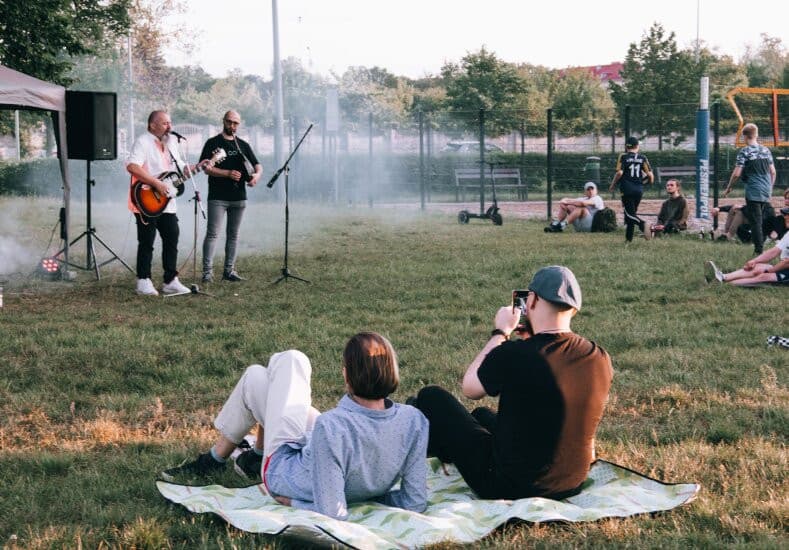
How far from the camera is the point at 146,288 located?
427 inches

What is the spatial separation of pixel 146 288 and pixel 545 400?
7.70 m

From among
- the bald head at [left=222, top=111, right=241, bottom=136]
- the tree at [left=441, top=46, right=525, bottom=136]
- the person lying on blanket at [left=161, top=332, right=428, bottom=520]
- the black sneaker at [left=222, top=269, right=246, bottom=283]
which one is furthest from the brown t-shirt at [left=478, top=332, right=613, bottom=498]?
the tree at [left=441, top=46, right=525, bottom=136]

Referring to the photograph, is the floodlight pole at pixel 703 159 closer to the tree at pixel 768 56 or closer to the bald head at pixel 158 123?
the bald head at pixel 158 123

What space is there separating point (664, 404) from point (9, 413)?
423 centimetres

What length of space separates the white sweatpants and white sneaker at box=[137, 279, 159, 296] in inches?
255

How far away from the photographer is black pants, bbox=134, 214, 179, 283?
1068 centimetres

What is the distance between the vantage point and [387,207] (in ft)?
87.3

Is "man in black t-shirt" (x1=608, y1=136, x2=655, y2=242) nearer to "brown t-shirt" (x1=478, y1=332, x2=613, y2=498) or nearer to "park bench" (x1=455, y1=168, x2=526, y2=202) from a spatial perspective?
"park bench" (x1=455, y1=168, x2=526, y2=202)

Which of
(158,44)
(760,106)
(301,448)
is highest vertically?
(158,44)

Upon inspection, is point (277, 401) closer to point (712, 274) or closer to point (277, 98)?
point (712, 274)

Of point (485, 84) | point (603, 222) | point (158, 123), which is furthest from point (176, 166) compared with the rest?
point (485, 84)

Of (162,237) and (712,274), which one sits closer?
(162,237)

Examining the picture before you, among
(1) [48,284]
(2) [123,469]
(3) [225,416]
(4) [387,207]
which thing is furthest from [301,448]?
(4) [387,207]

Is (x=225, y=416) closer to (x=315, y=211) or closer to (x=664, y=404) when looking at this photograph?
(x=664, y=404)
